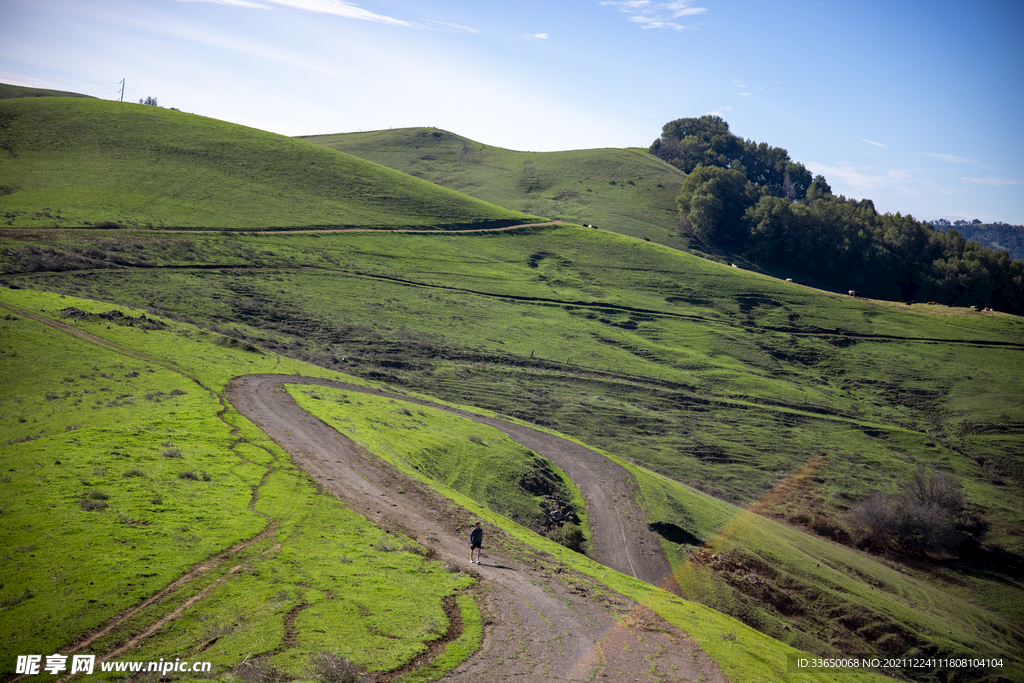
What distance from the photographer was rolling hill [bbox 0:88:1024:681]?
19578mm

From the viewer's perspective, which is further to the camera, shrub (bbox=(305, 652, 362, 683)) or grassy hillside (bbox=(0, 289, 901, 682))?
grassy hillside (bbox=(0, 289, 901, 682))

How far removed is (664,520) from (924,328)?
79.3 meters

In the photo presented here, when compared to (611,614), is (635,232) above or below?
above

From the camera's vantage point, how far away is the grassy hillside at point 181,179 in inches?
3337

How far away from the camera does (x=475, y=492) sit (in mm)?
35156

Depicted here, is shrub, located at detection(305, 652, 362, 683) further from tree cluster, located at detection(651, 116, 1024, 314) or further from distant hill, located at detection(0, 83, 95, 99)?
distant hill, located at detection(0, 83, 95, 99)

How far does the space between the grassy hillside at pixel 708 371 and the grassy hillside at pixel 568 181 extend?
145ft

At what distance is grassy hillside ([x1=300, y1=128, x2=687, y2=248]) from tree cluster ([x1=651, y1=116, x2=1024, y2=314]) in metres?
11.1

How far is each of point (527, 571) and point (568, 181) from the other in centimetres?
16202

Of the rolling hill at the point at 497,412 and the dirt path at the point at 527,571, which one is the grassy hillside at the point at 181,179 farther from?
the dirt path at the point at 527,571

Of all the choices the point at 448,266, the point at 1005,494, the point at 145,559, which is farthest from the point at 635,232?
the point at 145,559

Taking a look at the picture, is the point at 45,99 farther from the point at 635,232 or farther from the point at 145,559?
the point at 145,559

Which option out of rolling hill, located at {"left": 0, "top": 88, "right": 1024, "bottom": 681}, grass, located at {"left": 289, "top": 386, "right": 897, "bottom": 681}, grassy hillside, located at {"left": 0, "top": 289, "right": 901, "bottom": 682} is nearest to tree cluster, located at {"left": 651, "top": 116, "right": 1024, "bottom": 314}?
rolling hill, located at {"left": 0, "top": 88, "right": 1024, "bottom": 681}

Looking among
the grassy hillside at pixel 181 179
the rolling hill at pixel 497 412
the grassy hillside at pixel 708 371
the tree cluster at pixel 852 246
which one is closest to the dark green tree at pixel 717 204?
the tree cluster at pixel 852 246
